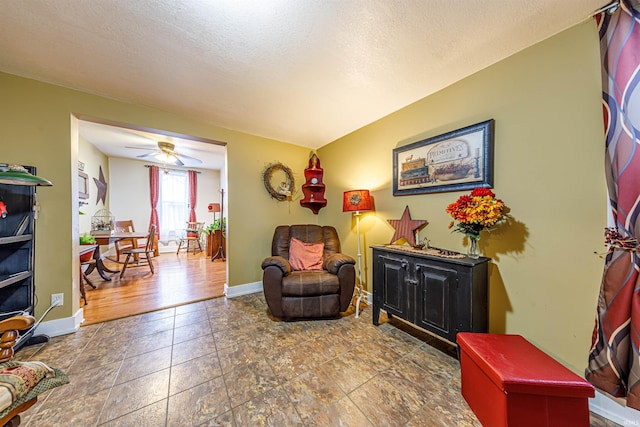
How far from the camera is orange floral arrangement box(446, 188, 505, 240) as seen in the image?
1.52m

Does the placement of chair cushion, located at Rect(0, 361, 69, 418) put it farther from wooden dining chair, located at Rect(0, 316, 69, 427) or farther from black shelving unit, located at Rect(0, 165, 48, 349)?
black shelving unit, located at Rect(0, 165, 48, 349)

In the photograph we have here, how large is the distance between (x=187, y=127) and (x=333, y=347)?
3.02m

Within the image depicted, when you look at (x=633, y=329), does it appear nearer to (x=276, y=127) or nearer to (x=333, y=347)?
(x=333, y=347)

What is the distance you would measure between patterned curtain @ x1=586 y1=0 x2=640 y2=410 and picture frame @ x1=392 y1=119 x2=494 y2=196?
60 centimetres

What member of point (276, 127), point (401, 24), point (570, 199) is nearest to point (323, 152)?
point (276, 127)

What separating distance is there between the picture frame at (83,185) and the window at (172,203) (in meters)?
2.04

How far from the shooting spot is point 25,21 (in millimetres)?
1331

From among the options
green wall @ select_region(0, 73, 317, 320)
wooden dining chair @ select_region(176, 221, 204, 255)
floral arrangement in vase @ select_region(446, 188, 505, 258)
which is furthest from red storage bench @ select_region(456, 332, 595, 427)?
wooden dining chair @ select_region(176, 221, 204, 255)

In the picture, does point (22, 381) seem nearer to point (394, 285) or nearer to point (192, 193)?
point (394, 285)

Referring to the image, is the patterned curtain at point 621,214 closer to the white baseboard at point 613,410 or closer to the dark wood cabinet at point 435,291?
the white baseboard at point 613,410

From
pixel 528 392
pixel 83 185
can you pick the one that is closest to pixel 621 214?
pixel 528 392

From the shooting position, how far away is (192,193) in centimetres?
621

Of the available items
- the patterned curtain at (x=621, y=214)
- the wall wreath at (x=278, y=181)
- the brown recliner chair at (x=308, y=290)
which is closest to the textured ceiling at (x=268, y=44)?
the patterned curtain at (x=621, y=214)

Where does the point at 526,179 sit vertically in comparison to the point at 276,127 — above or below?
below
